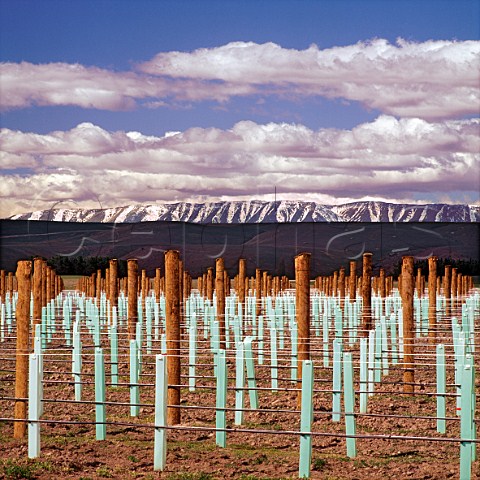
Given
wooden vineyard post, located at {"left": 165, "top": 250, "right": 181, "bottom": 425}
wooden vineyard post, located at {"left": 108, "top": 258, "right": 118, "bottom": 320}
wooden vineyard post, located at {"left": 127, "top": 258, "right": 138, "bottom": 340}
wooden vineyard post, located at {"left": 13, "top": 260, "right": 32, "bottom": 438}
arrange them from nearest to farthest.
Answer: wooden vineyard post, located at {"left": 13, "top": 260, "right": 32, "bottom": 438} < wooden vineyard post, located at {"left": 165, "top": 250, "right": 181, "bottom": 425} < wooden vineyard post, located at {"left": 127, "top": 258, "right": 138, "bottom": 340} < wooden vineyard post, located at {"left": 108, "top": 258, "right": 118, "bottom": 320}

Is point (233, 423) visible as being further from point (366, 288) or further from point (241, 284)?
point (241, 284)

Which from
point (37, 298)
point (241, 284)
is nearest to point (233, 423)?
point (37, 298)

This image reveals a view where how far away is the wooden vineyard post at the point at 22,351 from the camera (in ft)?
34.7

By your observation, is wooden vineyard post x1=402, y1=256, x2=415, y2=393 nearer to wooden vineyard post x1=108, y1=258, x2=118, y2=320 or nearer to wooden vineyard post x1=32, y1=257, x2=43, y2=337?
wooden vineyard post x1=32, y1=257, x2=43, y2=337

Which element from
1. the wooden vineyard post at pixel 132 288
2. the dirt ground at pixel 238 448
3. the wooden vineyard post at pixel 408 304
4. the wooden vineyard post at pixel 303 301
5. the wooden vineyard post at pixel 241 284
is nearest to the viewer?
the dirt ground at pixel 238 448

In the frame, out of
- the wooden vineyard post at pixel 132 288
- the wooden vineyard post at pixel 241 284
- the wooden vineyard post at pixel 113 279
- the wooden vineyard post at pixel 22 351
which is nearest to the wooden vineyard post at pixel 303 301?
the wooden vineyard post at pixel 22 351

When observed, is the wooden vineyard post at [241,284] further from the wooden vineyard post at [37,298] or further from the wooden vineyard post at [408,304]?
the wooden vineyard post at [408,304]

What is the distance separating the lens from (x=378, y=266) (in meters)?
50.5

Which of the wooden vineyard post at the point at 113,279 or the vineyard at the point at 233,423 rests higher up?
the wooden vineyard post at the point at 113,279

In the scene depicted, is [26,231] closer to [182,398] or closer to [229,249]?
[229,249]

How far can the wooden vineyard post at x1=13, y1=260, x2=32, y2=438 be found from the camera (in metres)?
10.6

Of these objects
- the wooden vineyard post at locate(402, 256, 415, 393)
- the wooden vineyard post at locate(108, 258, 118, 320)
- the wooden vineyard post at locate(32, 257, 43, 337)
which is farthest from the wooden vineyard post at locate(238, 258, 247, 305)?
the wooden vineyard post at locate(402, 256, 415, 393)

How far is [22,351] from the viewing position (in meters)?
10.5

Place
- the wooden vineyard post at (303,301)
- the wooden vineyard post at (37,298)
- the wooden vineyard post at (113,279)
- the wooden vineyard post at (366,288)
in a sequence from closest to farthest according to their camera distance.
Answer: the wooden vineyard post at (303,301)
the wooden vineyard post at (37,298)
the wooden vineyard post at (366,288)
the wooden vineyard post at (113,279)
